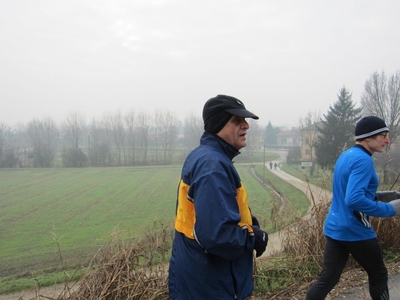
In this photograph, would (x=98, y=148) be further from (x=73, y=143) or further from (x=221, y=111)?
(x=221, y=111)

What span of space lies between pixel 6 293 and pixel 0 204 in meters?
28.4

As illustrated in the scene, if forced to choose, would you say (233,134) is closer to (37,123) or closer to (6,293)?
(6,293)

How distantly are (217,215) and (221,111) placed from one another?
0.59 m

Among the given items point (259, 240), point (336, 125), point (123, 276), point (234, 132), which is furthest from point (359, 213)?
point (336, 125)

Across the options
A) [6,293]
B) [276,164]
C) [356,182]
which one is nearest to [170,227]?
[356,182]

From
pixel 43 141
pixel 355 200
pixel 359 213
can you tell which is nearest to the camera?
pixel 355 200

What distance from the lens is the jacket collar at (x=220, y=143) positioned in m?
1.79

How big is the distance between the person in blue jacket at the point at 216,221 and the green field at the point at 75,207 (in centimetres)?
194

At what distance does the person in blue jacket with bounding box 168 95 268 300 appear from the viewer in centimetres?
151

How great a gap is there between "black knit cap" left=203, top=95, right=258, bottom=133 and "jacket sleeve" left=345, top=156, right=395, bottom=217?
1.10 m

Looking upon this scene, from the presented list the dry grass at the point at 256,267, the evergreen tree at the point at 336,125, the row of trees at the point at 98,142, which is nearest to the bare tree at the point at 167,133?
the row of trees at the point at 98,142

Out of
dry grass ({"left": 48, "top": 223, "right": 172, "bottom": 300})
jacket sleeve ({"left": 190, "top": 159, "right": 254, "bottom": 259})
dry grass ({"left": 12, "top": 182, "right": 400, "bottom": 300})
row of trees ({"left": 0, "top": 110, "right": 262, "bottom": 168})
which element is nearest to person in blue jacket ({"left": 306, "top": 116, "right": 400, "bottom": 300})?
dry grass ({"left": 12, "top": 182, "right": 400, "bottom": 300})

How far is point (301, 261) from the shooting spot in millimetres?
3703

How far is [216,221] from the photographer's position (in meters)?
1.50
